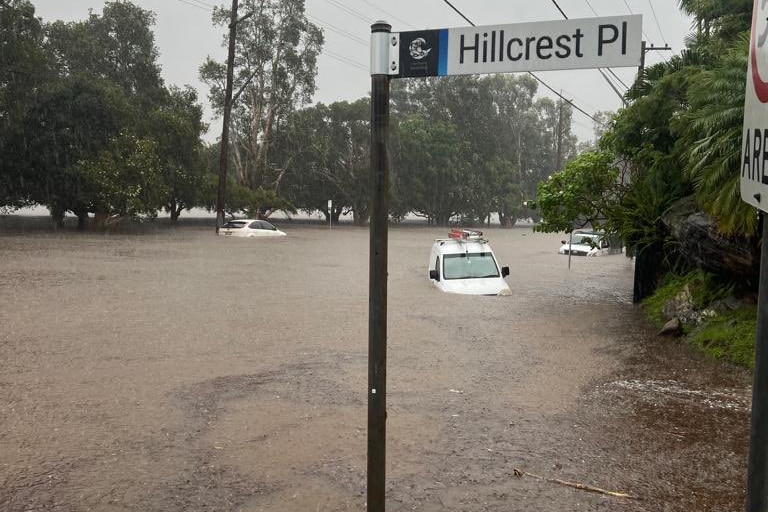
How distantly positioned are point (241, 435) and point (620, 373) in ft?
18.8

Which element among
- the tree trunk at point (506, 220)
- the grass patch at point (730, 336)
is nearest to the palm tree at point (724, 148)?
the grass patch at point (730, 336)

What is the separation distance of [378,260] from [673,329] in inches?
417

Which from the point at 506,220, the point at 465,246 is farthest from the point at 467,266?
the point at 506,220

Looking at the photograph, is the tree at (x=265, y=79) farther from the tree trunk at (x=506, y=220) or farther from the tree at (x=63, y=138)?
the tree trunk at (x=506, y=220)

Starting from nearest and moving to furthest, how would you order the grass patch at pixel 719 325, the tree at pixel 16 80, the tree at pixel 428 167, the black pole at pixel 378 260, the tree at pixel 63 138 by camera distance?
the black pole at pixel 378 260 → the grass patch at pixel 719 325 → the tree at pixel 16 80 → the tree at pixel 63 138 → the tree at pixel 428 167

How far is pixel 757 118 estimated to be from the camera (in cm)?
194

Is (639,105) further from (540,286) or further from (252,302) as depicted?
(252,302)

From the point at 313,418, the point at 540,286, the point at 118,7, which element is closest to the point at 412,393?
the point at 313,418

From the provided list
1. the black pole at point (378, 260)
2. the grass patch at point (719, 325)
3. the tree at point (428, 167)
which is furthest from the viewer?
the tree at point (428, 167)

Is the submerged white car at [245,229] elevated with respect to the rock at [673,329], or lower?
elevated

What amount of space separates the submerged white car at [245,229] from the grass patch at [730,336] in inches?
1215

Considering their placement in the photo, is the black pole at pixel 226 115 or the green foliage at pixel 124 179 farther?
Result: the green foliage at pixel 124 179

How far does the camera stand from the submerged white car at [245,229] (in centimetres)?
4006

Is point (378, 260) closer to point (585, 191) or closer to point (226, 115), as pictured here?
point (585, 191)
